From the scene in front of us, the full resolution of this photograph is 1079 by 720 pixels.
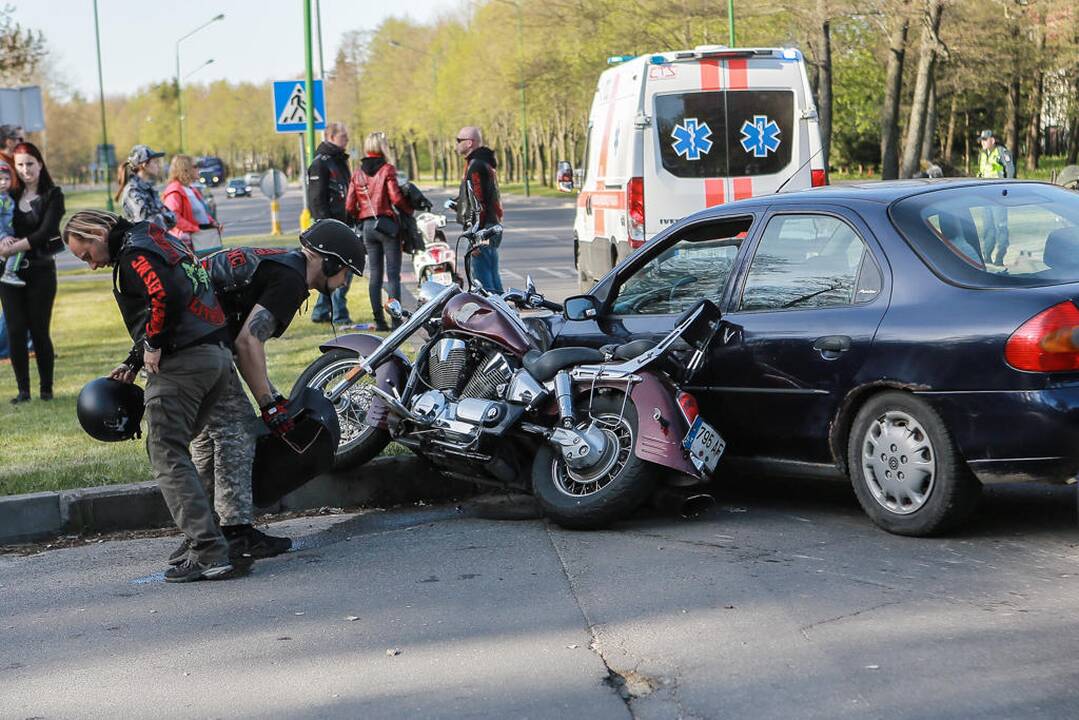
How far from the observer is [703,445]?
6469mm

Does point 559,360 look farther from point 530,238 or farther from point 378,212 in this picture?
point 530,238

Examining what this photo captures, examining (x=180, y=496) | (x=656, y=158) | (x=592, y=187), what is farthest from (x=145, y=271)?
(x=592, y=187)

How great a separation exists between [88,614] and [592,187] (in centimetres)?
993

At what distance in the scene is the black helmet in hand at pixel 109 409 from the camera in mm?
6164

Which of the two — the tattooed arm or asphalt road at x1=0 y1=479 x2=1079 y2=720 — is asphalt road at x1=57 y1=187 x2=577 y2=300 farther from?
asphalt road at x1=0 y1=479 x2=1079 y2=720

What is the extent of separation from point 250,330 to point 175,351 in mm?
452

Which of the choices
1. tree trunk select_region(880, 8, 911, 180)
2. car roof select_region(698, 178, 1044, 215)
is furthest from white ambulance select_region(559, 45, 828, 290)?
tree trunk select_region(880, 8, 911, 180)

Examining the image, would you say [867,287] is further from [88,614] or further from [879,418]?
[88,614]

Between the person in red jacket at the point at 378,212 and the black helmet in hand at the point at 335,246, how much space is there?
7125 mm

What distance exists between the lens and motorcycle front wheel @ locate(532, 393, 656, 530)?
21.2 ft

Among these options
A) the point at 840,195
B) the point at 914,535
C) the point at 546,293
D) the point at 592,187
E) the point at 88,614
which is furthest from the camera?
the point at 546,293

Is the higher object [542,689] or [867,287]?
[867,287]

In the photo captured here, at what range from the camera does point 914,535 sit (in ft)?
19.8

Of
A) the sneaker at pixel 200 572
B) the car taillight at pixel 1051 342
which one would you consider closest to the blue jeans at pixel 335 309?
the sneaker at pixel 200 572
